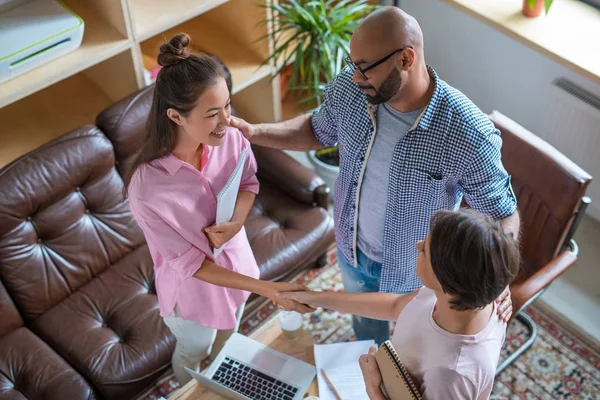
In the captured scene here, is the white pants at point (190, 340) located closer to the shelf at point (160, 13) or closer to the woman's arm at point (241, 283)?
the woman's arm at point (241, 283)

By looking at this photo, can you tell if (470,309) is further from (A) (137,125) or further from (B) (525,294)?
(A) (137,125)

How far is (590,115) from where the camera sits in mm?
2926

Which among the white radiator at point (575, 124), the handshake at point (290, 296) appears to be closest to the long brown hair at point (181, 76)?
the handshake at point (290, 296)

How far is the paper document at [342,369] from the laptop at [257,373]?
1.7 inches

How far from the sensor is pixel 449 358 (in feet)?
4.84

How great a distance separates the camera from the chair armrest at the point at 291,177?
9.40ft

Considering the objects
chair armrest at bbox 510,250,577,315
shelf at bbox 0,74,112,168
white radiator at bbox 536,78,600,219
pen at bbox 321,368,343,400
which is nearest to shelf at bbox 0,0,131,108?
shelf at bbox 0,74,112,168

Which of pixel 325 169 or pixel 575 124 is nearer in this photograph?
pixel 575 124

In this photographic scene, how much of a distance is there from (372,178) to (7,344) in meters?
1.49

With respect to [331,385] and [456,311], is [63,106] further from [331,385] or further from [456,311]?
[456,311]

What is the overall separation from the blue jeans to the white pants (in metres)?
0.40

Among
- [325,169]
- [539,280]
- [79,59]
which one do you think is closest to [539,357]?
[539,280]

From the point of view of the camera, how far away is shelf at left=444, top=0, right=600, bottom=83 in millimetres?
2705

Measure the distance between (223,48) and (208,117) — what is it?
1640mm
